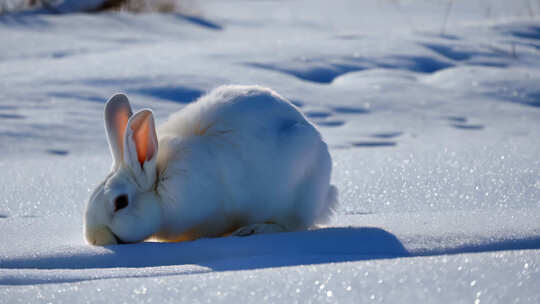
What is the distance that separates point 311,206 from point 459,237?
2.33 feet

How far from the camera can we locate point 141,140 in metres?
2.96

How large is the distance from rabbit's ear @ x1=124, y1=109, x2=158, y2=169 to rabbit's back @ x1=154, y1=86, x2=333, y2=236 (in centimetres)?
12

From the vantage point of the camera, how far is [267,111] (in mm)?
3254

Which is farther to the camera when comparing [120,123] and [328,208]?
[328,208]

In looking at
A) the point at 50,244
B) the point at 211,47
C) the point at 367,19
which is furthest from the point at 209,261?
the point at 367,19

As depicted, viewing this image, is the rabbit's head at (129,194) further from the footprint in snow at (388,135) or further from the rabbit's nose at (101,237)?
Result: the footprint in snow at (388,135)

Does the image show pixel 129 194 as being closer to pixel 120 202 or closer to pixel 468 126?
pixel 120 202

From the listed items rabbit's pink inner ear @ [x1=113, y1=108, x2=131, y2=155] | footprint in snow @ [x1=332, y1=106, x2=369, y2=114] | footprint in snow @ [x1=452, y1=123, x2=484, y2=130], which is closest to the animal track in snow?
footprint in snow @ [x1=332, y1=106, x2=369, y2=114]

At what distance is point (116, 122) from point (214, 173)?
0.45 meters

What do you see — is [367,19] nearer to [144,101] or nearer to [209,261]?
[144,101]

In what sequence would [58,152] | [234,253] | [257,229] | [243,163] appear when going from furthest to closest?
[58,152] < [243,163] < [257,229] < [234,253]

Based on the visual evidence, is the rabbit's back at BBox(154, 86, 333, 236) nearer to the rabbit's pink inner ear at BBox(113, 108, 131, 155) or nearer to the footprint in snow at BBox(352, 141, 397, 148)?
the rabbit's pink inner ear at BBox(113, 108, 131, 155)

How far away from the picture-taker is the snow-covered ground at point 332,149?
7.13 ft

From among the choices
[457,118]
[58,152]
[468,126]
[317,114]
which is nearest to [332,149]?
[317,114]
